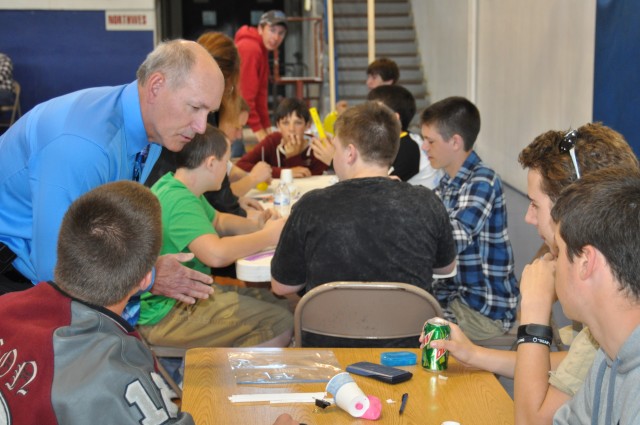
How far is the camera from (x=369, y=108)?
2.84 m

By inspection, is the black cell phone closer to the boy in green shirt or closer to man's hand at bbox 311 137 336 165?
the boy in green shirt

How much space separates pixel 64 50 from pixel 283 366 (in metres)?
10.9

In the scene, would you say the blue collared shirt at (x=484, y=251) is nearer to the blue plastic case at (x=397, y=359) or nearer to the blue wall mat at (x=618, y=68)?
the blue plastic case at (x=397, y=359)

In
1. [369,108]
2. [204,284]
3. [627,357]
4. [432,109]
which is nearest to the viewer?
[627,357]

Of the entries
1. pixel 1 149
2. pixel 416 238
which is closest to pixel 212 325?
pixel 416 238

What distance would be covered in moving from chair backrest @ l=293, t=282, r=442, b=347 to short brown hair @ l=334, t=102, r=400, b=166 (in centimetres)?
65

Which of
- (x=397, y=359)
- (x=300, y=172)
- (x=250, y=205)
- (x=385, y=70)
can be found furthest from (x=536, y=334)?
(x=385, y=70)

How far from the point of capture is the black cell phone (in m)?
1.80

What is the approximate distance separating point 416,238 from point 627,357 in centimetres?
127

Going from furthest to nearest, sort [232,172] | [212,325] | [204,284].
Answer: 1. [232,172]
2. [212,325]
3. [204,284]

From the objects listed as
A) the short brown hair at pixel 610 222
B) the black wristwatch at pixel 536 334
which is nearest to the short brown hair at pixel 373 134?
the black wristwatch at pixel 536 334

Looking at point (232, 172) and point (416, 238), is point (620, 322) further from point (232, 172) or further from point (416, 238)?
point (232, 172)

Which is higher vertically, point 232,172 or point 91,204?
point 91,204

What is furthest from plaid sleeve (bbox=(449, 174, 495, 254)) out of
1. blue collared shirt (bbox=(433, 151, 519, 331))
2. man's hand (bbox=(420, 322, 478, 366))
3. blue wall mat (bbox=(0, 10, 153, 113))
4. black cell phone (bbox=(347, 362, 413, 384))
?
blue wall mat (bbox=(0, 10, 153, 113))
